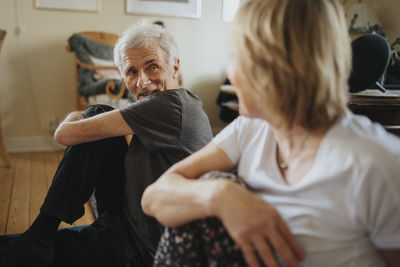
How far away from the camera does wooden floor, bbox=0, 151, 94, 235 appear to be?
68.6 inches

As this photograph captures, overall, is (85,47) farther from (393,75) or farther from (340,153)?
(340,153)

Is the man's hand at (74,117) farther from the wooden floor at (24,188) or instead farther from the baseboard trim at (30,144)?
the baseboard trim at (30,144)

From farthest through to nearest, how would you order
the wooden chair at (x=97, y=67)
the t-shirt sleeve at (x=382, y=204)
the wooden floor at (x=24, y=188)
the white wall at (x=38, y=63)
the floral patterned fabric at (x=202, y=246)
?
the white wall at (x=38, y=63) → the wooden chair at (x=97, y=67) → the wooden floor at (x=24, y=188) → the floral patterned fabric at (x=202, y=246) → the t-shirt sleeve at (x=382, y=204)

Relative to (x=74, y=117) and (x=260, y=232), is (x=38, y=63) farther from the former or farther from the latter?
(x=260, y=232)

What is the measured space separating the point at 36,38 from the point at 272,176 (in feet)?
9.80

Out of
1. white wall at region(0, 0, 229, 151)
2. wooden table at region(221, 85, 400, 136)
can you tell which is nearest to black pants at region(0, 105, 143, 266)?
wooden table at region(221, 85, 400, 136)

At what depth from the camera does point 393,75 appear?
2.15 meters

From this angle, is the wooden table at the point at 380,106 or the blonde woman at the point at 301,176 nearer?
the blonde woman at the point at 301,176

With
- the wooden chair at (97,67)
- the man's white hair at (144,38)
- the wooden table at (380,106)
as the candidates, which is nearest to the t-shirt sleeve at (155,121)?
the man's white hair at (144,38)

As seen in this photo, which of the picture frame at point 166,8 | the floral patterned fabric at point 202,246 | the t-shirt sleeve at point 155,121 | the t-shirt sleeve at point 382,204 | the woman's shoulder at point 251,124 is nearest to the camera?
the t-shirt sleeve at point 382,204

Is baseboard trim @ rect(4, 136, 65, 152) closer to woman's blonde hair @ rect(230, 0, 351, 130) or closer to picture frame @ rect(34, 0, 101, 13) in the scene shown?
picture frame @ rect(34, 0, 101, 13)

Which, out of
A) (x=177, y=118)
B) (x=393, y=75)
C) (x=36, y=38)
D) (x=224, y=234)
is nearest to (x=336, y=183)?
(x=224, y=234)

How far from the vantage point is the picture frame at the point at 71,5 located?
297 centimetres

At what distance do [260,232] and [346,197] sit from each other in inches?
6.5
